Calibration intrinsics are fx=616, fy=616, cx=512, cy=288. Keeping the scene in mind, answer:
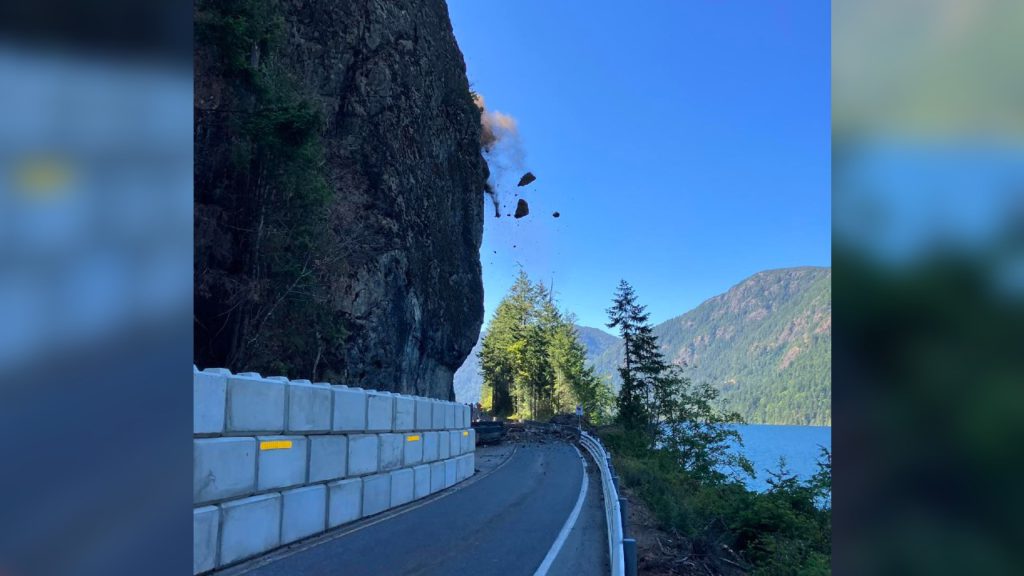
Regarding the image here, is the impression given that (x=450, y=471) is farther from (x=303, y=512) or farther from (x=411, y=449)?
(x=303, y=512)

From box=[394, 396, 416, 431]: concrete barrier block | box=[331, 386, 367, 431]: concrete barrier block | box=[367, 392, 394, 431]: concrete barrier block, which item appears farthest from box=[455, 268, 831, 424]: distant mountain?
box=[394, 396, 416, 431]: concrete barrier block

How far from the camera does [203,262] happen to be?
74.2 feet

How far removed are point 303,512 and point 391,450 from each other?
390 centimetres

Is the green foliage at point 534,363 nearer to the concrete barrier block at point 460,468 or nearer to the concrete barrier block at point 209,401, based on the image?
the concrete barrier block at point 460,468

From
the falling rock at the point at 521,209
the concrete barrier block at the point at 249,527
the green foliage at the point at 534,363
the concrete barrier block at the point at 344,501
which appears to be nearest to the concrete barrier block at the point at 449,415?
the concrete barrier block at the point at 344,501

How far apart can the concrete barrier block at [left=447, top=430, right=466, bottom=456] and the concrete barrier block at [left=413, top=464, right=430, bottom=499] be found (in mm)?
2674

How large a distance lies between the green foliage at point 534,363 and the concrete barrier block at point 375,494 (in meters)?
76.8

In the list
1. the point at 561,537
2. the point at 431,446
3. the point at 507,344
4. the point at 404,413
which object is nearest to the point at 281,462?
the point at 561,537

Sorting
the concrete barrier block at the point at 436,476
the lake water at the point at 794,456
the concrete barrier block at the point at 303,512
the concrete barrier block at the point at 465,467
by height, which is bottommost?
the lake water at the point at 794,456

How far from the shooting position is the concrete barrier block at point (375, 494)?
12.8 meters

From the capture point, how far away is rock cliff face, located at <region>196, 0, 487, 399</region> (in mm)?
23219

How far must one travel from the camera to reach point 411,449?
15.5 metres
